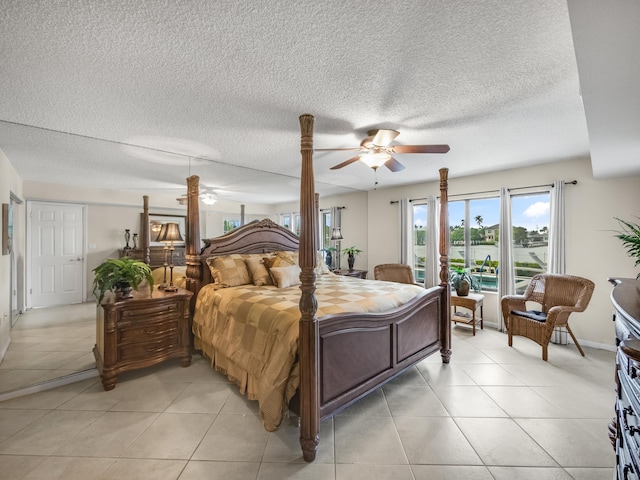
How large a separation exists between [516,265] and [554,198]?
3.75 ft

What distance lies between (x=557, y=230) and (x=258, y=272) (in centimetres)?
423

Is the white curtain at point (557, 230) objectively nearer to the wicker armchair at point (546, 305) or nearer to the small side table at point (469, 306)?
the wicker armchair at point (546, 305)

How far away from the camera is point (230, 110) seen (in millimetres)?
2355

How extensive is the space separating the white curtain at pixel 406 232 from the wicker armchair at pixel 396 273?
0.95 feet

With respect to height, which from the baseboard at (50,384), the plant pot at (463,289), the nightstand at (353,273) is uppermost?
the nightstand at (353,273)

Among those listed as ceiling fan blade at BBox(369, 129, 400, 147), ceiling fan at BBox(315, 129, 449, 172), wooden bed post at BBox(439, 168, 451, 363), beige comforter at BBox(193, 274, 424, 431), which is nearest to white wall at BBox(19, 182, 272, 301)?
beige comforter at BBox(193, 274, 424, 431)

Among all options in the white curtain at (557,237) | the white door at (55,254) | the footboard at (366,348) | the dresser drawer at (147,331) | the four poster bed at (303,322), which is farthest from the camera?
the white curtain at (557,237)

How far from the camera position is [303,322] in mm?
1869

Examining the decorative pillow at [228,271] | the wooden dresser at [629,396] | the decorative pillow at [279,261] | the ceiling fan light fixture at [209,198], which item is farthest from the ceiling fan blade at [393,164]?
the ceiling fan light fixture at [209,198]

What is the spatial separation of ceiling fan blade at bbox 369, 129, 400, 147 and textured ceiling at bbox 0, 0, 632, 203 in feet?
0.45

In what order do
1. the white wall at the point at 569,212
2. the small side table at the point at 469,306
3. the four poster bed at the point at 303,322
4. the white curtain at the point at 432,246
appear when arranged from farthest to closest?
the white curtain at the point at 432,246, the small side table at the point at 469,306, the white wall at the point at 569,212, the four poster bed at the point at 303,322

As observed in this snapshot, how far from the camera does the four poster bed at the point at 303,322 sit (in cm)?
192

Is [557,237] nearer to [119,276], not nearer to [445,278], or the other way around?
[445,278]

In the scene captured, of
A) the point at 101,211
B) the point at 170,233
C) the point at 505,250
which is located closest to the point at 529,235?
the point at 505,250
